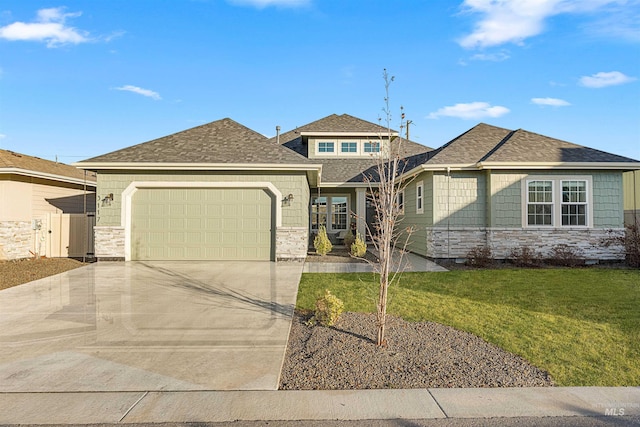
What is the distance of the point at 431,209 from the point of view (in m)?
12.6

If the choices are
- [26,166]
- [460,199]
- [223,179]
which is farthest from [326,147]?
[26,166]

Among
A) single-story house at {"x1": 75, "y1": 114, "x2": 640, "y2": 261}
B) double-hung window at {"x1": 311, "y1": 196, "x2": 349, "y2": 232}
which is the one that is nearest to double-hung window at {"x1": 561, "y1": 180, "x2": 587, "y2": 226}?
single-story house at {"x1": 75, "y1": 114, "x2": 640, "y2": 261}

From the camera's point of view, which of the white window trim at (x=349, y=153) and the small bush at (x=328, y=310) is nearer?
the small bush at (x=328, y=310)

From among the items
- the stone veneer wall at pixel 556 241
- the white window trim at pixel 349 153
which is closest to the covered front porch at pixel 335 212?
the white window trim at pixel 349 153

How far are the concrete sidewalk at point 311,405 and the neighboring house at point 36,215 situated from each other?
1170 centimetres

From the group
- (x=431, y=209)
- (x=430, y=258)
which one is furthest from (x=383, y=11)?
(x=430, y=258)

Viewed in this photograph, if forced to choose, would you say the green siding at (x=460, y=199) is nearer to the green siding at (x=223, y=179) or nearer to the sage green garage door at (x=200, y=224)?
the green siding at (x=223, y=179)

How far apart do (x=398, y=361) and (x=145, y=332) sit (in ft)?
11.8

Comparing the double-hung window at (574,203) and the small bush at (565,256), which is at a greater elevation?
the double-hung window at (574,203)

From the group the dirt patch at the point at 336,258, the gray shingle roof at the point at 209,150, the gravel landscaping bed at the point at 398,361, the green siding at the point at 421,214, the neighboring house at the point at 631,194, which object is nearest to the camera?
the gravel landscaping bed at the point at 398,361

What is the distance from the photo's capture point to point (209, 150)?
12.8m

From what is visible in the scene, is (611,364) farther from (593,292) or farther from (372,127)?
(372,127)

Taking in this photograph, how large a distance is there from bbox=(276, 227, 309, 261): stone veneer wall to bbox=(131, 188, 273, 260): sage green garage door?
357 mm

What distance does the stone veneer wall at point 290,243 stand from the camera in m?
12.2
